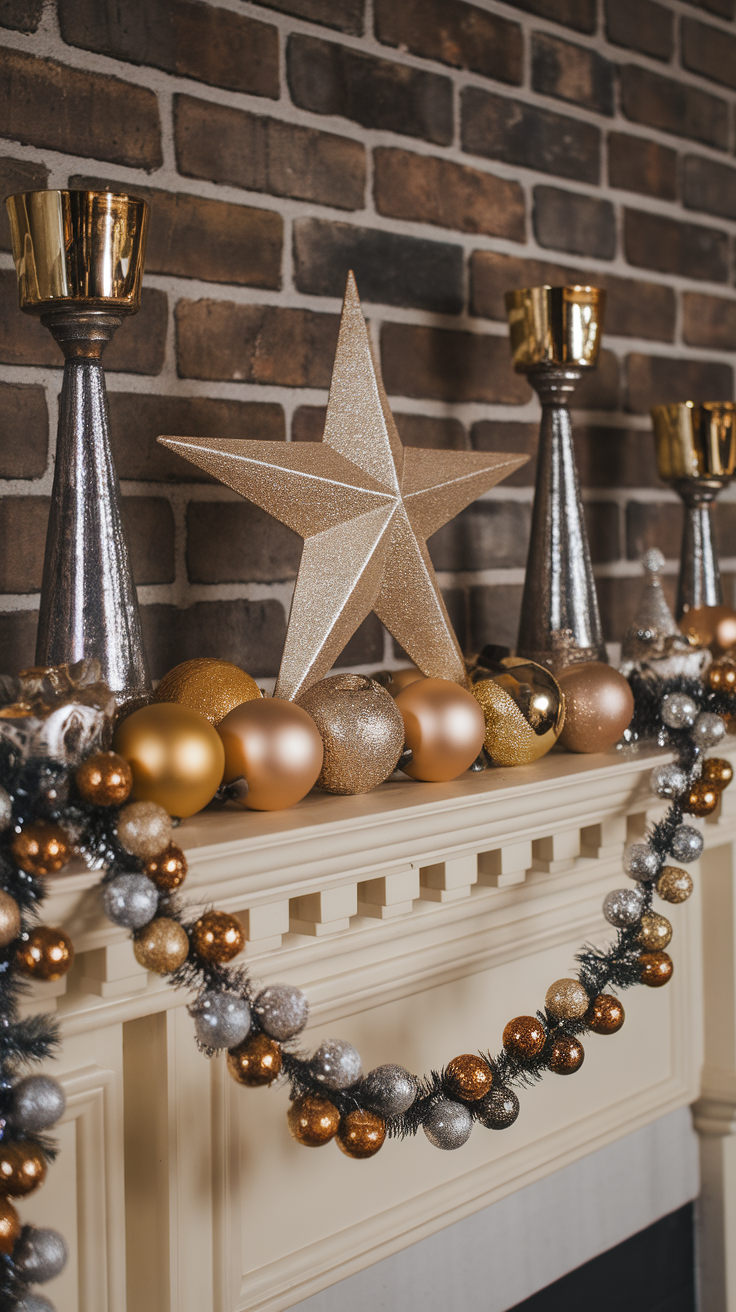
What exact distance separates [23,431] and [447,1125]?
1.81 ft

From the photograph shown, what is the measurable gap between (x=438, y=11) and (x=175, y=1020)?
3.09 ft

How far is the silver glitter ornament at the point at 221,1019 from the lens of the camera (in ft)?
1.98

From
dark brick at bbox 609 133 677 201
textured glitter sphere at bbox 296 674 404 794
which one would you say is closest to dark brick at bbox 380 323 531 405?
dark brick at bbox 609 133 677 201

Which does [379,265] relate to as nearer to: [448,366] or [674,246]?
[448,366]

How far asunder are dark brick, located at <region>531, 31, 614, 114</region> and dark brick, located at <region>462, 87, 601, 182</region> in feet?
0.08

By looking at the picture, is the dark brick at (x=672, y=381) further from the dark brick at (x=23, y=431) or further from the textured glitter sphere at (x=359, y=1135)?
the textured glitter sphere at (x=359, y=1135)

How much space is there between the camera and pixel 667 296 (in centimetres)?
134

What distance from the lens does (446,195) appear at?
108 centimetres

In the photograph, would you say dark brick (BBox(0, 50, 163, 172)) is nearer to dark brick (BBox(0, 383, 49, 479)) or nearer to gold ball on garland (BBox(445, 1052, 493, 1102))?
dark brick (BBox(0, 383, 49, 479))

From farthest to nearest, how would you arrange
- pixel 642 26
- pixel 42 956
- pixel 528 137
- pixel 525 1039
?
pixel 642 26 < pixel 528 137 < pixel 525 1039 < pixel 42 956

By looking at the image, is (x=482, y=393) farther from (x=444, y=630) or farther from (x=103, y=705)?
Result: (x=103, y=705)

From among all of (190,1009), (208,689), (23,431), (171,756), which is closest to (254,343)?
(23,431)

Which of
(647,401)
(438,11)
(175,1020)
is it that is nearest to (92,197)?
(175,1020)

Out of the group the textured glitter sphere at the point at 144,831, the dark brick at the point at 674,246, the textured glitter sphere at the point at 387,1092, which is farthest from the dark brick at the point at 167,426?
the dark brick at the point at 674,246
